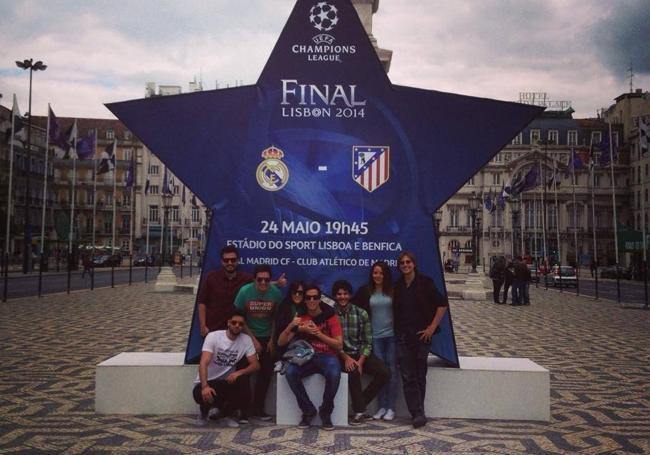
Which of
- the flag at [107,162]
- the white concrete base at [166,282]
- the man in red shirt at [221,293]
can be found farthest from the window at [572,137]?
the man in red shirt at [221,293]

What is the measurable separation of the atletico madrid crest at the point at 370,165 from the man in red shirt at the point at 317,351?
1.73 m

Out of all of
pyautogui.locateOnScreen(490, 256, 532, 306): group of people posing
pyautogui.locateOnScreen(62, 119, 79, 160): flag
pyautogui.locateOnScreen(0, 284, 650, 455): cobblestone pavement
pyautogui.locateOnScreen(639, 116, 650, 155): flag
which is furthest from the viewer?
pyautogui.locateOnScreen(62, 119, 79, 160): flag

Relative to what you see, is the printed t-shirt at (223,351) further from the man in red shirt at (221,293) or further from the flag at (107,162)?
the flag at (107,162)

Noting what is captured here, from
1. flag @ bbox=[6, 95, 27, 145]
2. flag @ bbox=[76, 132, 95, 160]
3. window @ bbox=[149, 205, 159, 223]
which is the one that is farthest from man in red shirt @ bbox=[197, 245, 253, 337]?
window @ bbox=[149, 205, 159, 223]

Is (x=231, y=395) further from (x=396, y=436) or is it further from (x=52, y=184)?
(x=52, y=184)

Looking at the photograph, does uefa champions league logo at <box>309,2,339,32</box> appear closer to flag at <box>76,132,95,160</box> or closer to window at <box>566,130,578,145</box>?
flag at <box>76,132,95,160</box>

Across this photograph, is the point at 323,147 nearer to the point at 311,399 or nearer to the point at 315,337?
the point at 315,337

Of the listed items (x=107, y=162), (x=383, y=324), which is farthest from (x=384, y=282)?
(x=107, y=162)

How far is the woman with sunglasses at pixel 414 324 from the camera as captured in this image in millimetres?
7223

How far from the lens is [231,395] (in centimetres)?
712

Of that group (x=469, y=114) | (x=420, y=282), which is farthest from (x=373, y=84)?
(x=420, y=282)

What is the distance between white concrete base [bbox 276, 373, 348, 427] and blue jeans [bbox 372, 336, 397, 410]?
496mm

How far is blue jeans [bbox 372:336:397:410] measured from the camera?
7434 mm

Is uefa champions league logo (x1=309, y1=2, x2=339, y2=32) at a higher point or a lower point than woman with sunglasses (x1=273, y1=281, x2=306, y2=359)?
higher
